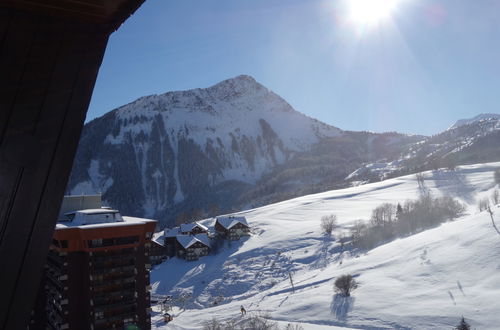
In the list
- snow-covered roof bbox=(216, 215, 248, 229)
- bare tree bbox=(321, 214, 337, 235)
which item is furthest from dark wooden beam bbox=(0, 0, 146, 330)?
snow-covered roof bbox=(216, 215, 248, 229)

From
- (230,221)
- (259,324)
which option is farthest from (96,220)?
(230,221)

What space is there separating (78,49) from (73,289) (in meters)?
31.9

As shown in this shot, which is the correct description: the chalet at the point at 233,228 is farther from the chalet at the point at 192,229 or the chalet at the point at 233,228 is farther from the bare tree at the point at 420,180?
the bare tree at the point at 420,180

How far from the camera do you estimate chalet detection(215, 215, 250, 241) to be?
69938mm

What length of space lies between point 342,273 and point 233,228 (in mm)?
30941

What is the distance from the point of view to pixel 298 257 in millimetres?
55719

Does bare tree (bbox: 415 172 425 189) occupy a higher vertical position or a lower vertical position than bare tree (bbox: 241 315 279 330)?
higher

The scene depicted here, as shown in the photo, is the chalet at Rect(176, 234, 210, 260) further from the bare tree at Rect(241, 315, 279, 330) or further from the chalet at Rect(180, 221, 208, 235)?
the bare tree at Rect(241, 315, 279, 330)

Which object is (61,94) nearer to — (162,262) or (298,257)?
(298,257)

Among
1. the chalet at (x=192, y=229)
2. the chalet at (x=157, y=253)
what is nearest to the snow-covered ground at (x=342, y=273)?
the chalet at (x=157, y=253)

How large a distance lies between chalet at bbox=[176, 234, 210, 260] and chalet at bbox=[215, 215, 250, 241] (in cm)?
398

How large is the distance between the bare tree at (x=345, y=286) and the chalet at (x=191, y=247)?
3419 centimetres

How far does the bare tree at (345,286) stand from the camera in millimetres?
35169

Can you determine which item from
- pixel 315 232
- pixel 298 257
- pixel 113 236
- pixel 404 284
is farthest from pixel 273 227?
pixel 113 236
